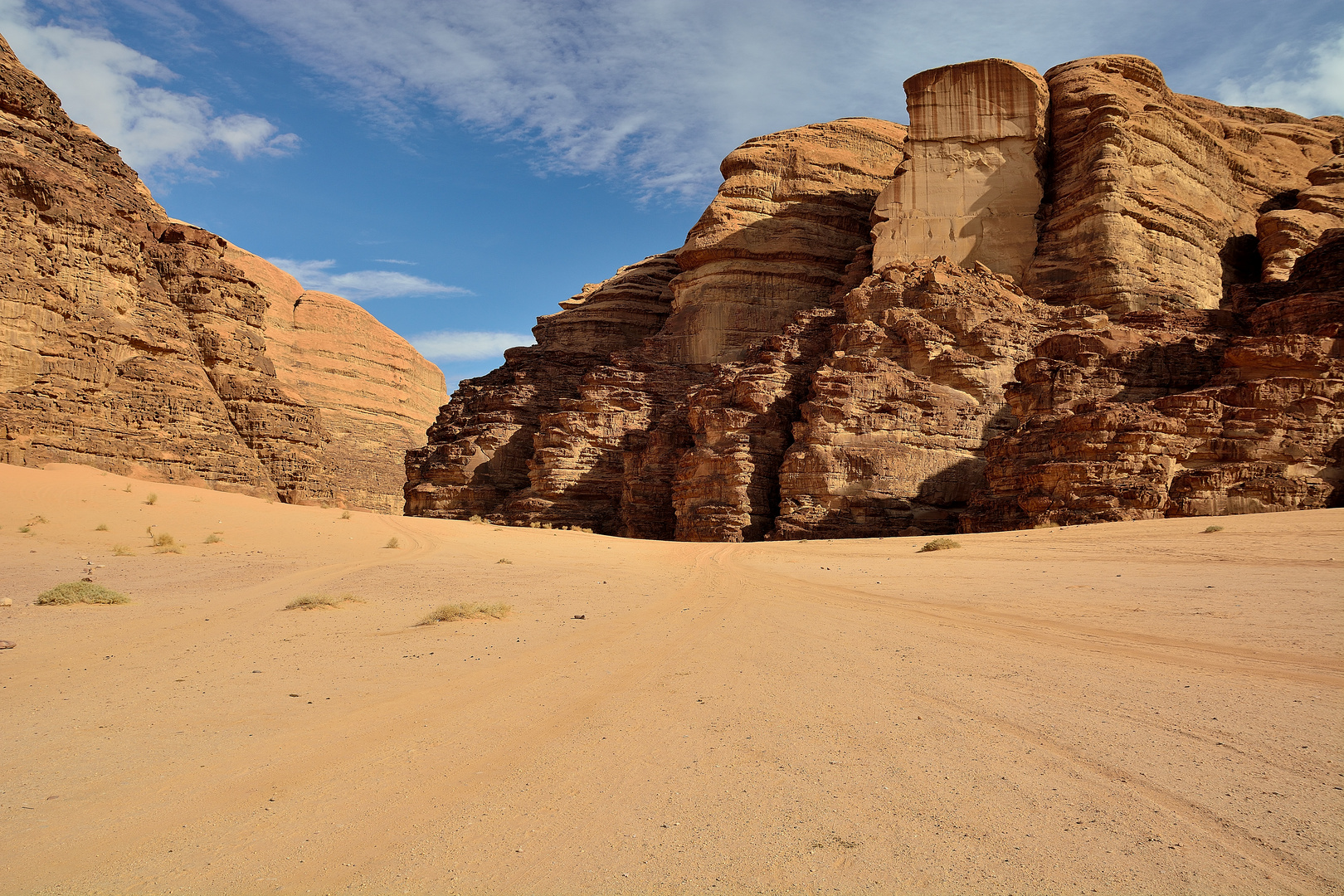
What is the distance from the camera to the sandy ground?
2512 mm

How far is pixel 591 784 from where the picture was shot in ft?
10.5

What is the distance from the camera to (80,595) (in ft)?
25.9

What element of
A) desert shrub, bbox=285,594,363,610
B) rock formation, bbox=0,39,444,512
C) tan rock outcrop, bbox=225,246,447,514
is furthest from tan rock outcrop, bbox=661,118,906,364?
desert shrub, bbox=285,594,363,610

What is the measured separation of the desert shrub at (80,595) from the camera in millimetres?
7828

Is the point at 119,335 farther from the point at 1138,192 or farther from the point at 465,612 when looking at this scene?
the point at 1138,192

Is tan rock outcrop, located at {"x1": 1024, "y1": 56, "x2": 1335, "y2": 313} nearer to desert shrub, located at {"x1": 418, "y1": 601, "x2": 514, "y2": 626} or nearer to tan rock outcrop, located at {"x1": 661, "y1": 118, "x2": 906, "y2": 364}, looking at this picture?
tan rock outcrop, located at {"x1": 661, "y1": 118, "x2": 906, "y2": 364}

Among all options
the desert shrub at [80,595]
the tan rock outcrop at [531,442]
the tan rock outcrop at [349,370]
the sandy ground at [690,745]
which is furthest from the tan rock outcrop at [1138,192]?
the tan rock outcrop at [349,370]

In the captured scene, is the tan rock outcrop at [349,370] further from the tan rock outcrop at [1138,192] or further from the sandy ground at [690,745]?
the sandy ground at [690,745]

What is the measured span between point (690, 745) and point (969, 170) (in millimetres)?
38291

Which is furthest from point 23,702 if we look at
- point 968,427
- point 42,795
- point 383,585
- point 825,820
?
point 968,427

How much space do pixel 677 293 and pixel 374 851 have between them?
140 ft

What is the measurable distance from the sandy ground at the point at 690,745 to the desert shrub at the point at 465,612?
24 cm

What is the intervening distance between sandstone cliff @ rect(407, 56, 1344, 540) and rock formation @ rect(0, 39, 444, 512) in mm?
12090

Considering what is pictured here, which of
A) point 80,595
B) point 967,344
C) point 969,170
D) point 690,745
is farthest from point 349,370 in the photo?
point 690,745
